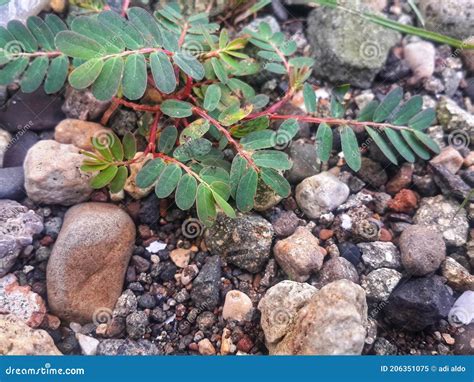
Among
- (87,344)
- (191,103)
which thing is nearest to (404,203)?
(191,103)

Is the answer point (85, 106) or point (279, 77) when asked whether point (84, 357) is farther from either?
point (279, 77)

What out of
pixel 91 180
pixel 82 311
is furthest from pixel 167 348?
pixel 91 180

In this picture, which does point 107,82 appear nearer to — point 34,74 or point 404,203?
point 34,74

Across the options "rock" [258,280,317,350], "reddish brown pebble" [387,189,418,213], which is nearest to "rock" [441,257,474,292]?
"reddish brown pebble" [387,189,418,213]

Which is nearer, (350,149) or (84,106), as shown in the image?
(350,149)

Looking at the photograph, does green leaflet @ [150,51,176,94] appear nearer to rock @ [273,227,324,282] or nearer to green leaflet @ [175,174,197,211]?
green leaflet @ [175,174,197,211]

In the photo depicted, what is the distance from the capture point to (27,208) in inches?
87.4

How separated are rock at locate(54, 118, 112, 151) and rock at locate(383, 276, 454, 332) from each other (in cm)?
158

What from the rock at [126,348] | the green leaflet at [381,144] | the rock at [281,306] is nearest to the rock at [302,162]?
the green leaflet at [381,144]

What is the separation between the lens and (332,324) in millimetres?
1708

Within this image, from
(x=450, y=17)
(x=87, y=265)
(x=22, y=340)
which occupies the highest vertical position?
(x=450, y=17)

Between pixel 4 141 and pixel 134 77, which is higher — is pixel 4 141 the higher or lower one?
the lower one

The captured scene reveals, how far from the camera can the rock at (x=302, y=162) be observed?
2.38 metres

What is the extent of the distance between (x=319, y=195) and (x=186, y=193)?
694 mm
